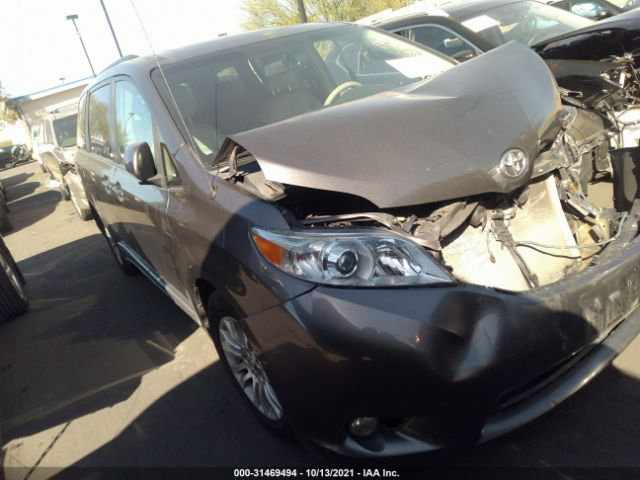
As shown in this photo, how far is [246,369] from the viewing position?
2.67 metres

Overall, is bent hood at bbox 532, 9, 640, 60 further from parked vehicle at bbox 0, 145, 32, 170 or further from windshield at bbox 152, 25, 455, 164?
parked vehicle at bbox 0, 145, 32, 170

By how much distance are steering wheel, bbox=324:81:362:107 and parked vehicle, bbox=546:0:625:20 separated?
14.3ft

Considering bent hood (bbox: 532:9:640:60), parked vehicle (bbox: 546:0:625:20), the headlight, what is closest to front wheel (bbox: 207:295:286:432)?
the headlight

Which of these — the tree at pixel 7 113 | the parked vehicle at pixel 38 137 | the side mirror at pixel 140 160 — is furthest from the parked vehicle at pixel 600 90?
the tree at pixel 7 113

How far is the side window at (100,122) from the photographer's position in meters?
4.07

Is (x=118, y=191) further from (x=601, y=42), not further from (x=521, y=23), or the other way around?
(x=521, y=23)

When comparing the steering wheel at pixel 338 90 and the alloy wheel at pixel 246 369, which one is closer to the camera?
the alloy wheel at pixel 246 369

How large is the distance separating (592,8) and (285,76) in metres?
5.34

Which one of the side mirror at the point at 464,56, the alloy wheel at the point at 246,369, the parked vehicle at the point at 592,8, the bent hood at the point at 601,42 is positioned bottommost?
the alloy wheel at the point at 246,369

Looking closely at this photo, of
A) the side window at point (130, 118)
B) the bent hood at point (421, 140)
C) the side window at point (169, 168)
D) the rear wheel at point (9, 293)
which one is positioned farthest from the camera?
the rear wheel at point (9, 293)

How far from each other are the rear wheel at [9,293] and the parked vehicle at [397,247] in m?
2.56

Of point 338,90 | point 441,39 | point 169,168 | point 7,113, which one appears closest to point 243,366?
point 169,168

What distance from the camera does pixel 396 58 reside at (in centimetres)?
365

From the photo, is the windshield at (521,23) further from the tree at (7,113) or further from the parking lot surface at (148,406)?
the tree at (7,113)
